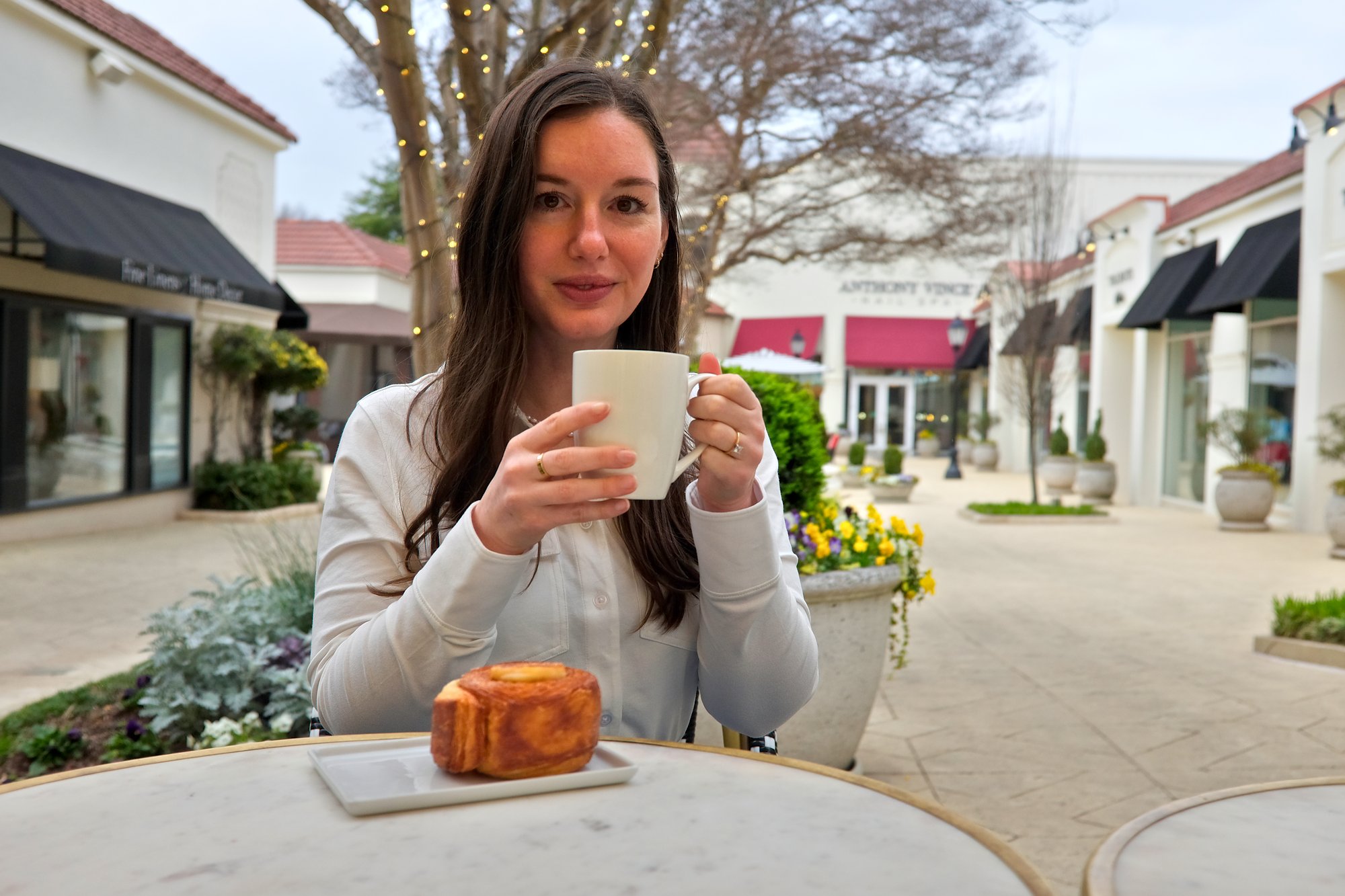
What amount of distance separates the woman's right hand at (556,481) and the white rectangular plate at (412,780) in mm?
245

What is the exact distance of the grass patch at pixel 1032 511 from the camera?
47.5 ft

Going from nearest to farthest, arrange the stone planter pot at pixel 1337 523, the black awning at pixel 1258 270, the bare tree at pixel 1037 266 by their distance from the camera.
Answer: the stone planter pot at pixel 1337 523, the black awning at pixel 1258 270, the bare tree at pixel 1037 266

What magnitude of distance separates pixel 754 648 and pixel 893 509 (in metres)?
14.8

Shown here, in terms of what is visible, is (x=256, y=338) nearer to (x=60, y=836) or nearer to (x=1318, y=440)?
(x=1318, y=440)

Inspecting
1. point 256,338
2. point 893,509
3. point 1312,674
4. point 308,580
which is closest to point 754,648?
point 308,580

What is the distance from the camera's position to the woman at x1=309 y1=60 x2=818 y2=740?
1406 millimetres

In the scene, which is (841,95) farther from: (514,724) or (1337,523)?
(514,724)

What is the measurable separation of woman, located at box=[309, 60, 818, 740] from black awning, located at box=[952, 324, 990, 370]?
28.4 meters

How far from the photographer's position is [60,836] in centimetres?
89

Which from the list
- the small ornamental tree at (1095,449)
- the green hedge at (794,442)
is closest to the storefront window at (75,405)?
the green hedge at (794,442)

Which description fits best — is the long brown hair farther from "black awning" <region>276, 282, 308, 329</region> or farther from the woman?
"black awning" <region>276, 282, 308, 329</region>

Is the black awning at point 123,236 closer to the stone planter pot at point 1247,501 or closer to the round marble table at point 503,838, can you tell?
the round marble table at point 503,838

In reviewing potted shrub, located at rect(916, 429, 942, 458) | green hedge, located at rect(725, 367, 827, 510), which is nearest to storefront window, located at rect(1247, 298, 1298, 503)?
green hedge, located at rect(725, 367, 827, 510)

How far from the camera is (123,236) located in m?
10.1
